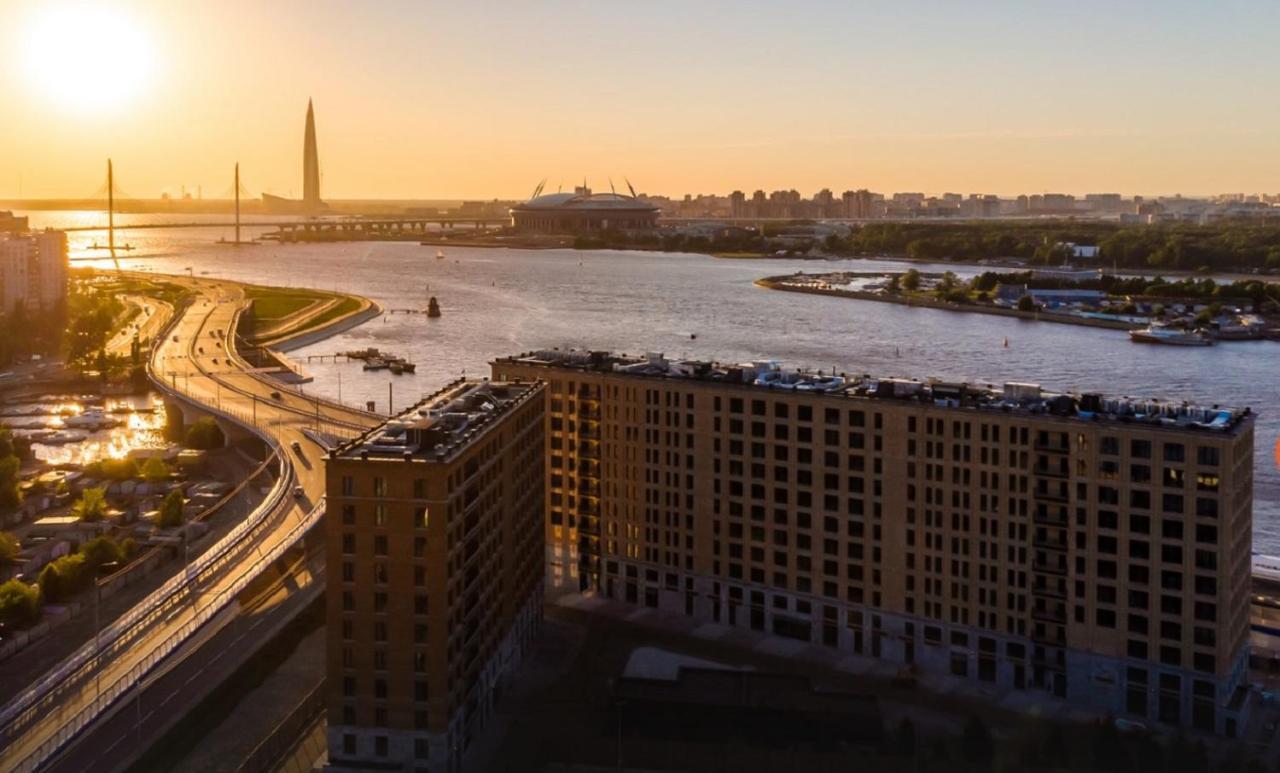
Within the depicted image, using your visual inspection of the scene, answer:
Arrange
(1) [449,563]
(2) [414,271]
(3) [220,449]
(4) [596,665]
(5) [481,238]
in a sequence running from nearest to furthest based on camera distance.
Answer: (1) [449,563] → (4) [596,665] → (3) [220,449] → (2) [414,271] → (5) [481,238]

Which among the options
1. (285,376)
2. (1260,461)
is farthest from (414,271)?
(1260,461)

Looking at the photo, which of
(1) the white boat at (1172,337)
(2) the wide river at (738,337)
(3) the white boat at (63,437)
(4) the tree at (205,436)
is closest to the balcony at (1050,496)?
(2) the wide river at (738,337)

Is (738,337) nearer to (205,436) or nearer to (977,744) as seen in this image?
(205,436)

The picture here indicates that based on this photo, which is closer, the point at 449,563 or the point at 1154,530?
the point at 449,563

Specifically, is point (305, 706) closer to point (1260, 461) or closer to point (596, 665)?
point (596, 665)

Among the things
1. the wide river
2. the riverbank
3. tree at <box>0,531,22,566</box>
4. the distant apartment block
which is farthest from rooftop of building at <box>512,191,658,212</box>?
tree at <box>0,531,22,566</box>

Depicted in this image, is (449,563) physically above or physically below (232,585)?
above

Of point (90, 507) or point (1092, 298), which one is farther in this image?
point (1092, 298)

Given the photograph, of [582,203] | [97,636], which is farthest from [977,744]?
[582,203]
